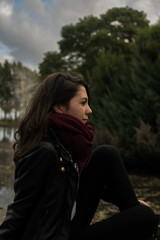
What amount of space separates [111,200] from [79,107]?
0.75 metres

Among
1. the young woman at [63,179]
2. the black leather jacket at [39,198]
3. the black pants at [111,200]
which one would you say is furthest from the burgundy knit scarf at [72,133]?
the black pants at [111,200]

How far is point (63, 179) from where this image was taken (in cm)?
149

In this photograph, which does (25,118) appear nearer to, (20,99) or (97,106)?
(97,106)

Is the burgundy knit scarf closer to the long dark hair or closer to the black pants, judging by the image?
the long dark hair

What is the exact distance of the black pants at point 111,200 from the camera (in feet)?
5.72

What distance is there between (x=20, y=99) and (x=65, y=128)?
45023 millimetres

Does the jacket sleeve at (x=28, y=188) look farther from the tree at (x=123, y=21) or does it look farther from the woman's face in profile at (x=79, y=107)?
the tree at (x=123, y=21)

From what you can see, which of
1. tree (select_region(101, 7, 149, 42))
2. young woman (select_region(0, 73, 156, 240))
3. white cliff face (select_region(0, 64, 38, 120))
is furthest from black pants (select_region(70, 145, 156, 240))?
white cliff face (select_region(0, 64, 38, 120))

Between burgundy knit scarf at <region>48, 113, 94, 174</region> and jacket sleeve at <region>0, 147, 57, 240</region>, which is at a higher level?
burgundy knit scarf at <region>48, 113, 94, 174</region>

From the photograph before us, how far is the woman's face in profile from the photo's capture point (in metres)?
1.78

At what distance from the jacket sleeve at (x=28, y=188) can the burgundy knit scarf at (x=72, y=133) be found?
19cm

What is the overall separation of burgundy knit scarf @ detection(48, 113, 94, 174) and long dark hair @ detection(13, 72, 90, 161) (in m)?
0.07

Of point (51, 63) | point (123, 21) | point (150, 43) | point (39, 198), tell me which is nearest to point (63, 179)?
point (39, 198)

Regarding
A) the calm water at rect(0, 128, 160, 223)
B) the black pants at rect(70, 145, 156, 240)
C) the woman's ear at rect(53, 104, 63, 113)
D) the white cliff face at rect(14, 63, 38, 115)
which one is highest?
the white cliff face at rect(14, 63, 38, 115)
